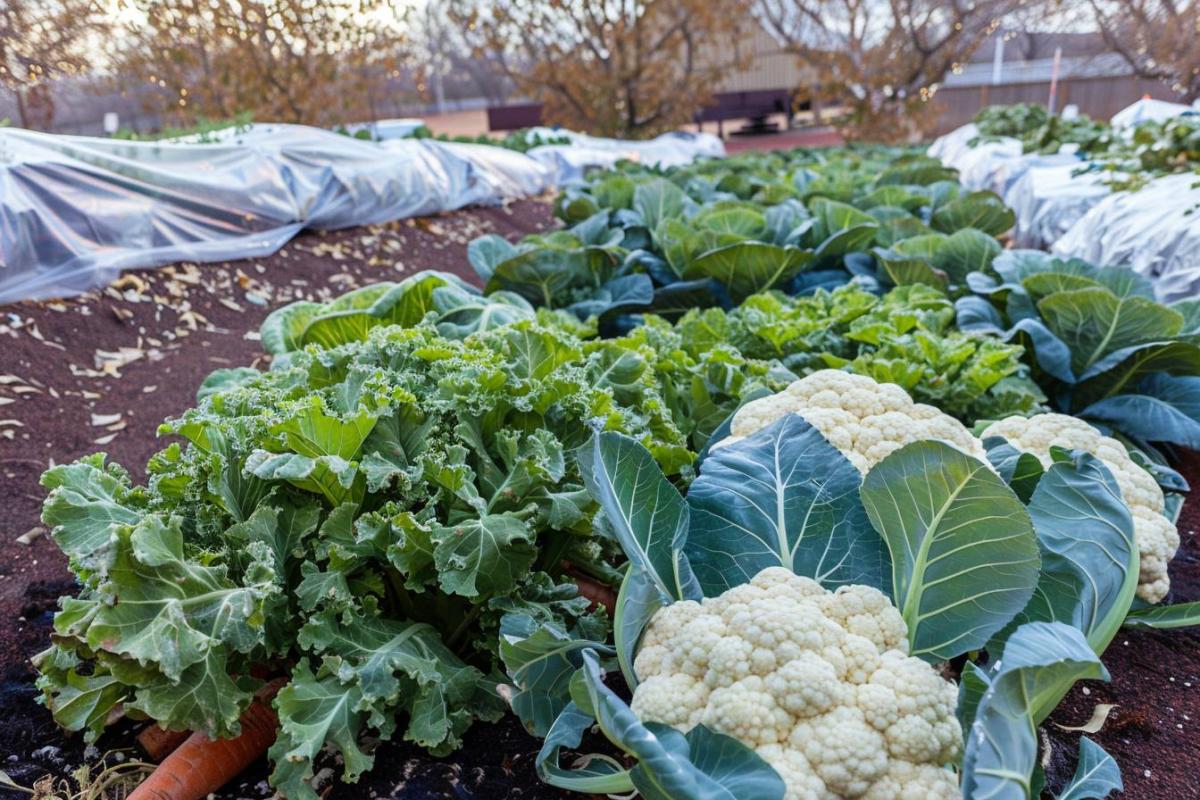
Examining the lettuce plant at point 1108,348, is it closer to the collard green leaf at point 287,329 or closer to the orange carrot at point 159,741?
the collard green leaf at point 287,329

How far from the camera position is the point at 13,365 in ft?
13.0

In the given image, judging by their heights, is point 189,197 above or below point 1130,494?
above

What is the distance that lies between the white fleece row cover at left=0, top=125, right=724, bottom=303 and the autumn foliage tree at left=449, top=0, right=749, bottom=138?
7.32m

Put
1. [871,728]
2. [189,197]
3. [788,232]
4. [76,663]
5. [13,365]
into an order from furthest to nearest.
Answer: [189,197]
[788,232]
[13,365]
[76,663]
[871,728]

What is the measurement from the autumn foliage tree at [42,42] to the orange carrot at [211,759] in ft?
24.1

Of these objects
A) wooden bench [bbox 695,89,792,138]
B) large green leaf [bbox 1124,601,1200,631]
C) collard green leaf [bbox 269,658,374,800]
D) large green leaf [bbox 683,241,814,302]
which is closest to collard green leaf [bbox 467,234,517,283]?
large green leaf [bbox 683,241,814,302]

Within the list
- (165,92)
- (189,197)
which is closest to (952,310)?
(189,197)

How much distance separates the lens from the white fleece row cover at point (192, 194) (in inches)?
186

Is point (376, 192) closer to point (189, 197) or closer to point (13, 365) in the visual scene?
point (189, 197)

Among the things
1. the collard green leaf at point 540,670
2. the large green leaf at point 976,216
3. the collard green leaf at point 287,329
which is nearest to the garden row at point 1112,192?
the large green leaf at point 976,216

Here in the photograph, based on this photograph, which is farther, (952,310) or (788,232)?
(788,232)

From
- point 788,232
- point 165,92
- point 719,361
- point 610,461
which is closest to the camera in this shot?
point 610,461

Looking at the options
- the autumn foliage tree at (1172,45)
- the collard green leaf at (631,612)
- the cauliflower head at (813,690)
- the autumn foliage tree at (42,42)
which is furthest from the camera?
the autumn foliage tree at (1172,45)

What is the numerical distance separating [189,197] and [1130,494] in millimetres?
6045
